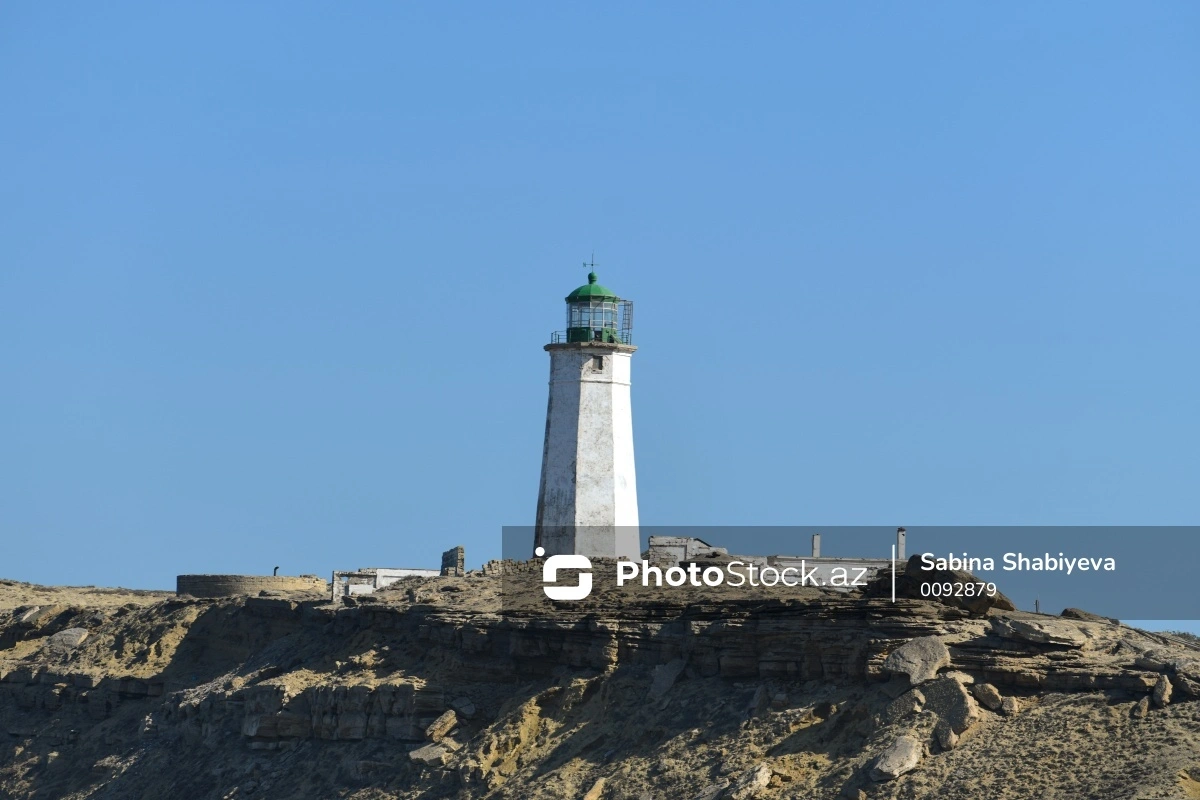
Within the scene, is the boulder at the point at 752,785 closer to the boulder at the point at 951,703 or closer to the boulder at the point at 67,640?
the boulder at the point at 951,703

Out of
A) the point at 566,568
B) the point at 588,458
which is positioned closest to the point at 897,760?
the point at 566,568

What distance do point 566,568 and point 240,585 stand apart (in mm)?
11506

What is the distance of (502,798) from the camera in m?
32.9

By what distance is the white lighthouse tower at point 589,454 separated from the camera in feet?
152

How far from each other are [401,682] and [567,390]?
1096cm

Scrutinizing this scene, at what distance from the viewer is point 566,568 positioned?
136 feet

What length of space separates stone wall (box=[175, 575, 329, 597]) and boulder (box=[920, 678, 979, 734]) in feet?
72.8

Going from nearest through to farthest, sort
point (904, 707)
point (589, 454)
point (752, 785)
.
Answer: point (752, 785) → point (904, 707) → point (589, 454)

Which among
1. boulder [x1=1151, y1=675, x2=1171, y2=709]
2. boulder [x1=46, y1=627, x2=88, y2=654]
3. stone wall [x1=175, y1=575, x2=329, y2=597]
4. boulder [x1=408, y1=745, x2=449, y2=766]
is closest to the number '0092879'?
boulder [x1=1151, y1=675, x2=1171, y2=709]

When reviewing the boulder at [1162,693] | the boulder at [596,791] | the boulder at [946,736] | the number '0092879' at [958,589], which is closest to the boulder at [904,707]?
the boulder at [946,736]

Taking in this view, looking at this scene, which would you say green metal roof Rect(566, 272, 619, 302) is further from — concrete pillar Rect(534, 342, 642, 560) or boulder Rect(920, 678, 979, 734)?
boulder Rect(920, 678, 979, 734)

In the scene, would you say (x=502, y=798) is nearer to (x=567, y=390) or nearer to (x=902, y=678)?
(x=902, y=678)

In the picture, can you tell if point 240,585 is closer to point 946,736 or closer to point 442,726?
point 442,726

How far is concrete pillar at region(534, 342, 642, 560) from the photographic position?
46344 mm
